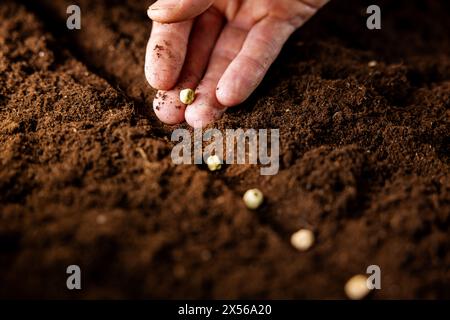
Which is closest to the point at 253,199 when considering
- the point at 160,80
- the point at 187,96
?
the point at 187,96

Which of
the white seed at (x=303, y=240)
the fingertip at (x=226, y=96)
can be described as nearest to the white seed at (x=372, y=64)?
the fingertip at (x=226, y=96)

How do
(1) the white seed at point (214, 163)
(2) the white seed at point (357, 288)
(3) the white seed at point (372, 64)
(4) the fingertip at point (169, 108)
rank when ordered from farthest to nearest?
1. (3) the white seed at point (372, 64)
2. (4) the fingertip at point (169, 108)
3. (1) the white seed at point (214, 163)
4. (2) the white seed at point (357, 288)

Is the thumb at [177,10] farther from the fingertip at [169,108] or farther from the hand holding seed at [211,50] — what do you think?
the fingertip at [169,108]

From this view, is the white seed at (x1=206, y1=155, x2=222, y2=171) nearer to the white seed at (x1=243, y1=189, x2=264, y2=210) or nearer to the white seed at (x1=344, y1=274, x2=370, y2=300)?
the white seed at (x1=243, y1=189, x2=264, y2=210)

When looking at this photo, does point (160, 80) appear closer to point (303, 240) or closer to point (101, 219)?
point (101, 219)

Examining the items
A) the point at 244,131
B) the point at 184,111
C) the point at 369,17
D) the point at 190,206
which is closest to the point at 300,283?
the point at 190,206

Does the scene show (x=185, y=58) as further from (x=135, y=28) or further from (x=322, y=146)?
(x=322, y=146)

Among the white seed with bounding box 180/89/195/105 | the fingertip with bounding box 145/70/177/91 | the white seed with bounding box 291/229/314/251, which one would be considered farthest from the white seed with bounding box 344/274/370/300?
the fingertip with bounding box 145/70/177/91
